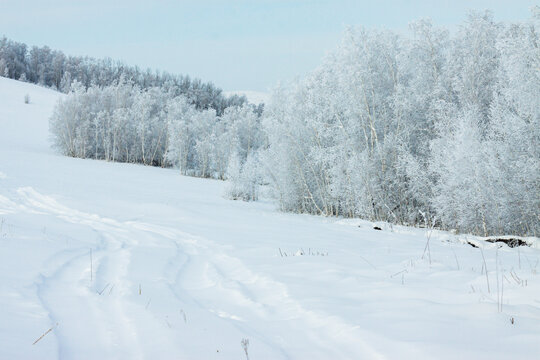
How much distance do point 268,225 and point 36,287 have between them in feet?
27.8

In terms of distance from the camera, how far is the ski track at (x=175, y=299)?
308 centimetres

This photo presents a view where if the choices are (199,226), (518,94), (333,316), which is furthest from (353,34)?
(333,316)

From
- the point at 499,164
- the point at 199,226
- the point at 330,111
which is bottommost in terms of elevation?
the point at 199,226

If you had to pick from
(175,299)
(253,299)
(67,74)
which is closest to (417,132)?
(253,299)

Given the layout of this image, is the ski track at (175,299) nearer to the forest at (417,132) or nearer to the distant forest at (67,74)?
the forest at (417,132)

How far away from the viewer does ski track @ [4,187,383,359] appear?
3.08 m

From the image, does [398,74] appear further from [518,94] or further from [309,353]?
[309,353]

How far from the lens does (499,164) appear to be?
42.1 feet

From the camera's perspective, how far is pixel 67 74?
102125 millimetres

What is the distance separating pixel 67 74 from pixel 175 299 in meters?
114

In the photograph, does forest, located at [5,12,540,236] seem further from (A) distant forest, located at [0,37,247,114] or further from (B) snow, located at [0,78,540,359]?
(A) distant forest, located at [0,37,247,114]

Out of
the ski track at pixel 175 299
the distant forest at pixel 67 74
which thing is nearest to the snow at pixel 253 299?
the ski track at pixel 175 299

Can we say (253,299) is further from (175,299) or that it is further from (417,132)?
(417,132)

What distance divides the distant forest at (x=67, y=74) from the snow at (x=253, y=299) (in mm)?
94510
